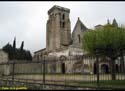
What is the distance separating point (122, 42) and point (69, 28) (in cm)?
3666

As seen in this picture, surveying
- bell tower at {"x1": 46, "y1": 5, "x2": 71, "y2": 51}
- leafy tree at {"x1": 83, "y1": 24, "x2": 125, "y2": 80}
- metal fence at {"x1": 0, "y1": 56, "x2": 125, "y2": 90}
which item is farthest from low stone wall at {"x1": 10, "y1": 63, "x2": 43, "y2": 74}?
bell tower at {"x1": 46, "y1": 5, "x2": 71, "y2": 51}

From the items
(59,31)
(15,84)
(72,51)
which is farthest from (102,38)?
(59,31)

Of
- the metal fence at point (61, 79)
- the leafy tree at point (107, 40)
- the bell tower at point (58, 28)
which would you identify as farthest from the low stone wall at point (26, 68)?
the bell tower at point (58, 28)

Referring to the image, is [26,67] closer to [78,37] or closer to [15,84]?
[15,84]

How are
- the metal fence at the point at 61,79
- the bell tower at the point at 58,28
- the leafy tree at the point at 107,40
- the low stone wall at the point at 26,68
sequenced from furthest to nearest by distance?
the bell tower at the point at 58,28, the low stone wall at the point at 26,68, the leafy tree at the point at 107,40, the metal fence at the point at 61,79

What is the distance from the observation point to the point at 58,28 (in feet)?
186

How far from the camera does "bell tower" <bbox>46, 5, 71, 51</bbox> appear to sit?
→ 56128 millimetres

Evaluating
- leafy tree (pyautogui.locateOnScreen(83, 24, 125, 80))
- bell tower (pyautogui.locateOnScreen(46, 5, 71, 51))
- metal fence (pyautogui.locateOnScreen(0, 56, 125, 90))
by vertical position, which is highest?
bell tower (pyautogui.locateOnScreen(46, 5, 71, 51))

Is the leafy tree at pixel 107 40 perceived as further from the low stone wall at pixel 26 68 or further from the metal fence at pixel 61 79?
the low stone wall at pixel 26 68

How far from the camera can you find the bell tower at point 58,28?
5613cm

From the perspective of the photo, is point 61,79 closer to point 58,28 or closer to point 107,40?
point 107,40

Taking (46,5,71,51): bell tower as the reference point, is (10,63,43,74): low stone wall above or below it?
below

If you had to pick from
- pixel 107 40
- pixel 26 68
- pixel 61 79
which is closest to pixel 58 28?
pixel 107 40

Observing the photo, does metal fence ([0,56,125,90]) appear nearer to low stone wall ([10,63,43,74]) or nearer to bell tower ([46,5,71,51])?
low stone wall ([10,63,43,74])
